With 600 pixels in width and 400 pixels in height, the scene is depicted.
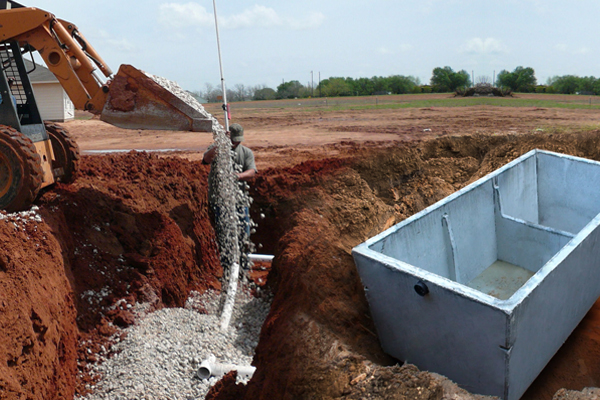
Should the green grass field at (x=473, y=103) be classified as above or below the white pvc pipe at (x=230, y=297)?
above

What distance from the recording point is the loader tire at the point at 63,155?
588cm

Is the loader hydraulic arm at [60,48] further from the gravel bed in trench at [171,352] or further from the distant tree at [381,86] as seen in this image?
the distant tree at [381,86]

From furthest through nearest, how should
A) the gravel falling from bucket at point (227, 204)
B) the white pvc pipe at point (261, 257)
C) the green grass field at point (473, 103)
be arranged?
the green grass field at point (473, 103) < the white pvc pipe at point (261, 257) < the gravel falling from bucket at point (227, 204)

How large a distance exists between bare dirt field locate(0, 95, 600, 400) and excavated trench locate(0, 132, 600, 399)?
0.05ft

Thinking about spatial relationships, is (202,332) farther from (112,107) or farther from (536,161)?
(536,161)

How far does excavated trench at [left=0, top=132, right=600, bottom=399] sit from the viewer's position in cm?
340

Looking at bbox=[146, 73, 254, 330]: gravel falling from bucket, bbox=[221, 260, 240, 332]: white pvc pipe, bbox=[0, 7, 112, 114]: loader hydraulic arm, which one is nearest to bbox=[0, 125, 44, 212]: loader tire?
bbox=[0, 7, 112, 114]: loader hydraulic arm

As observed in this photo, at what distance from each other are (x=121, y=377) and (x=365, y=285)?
7.85 ft

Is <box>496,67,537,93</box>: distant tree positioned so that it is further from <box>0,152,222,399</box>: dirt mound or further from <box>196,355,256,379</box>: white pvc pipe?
<box>196,355,256,379</box>: white pvc pipe

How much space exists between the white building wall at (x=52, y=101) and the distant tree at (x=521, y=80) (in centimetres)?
3223

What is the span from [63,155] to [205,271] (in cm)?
252

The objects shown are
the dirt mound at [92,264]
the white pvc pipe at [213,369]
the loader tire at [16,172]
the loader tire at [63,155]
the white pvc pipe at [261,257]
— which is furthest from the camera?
the white pvc pipe at [261,257]

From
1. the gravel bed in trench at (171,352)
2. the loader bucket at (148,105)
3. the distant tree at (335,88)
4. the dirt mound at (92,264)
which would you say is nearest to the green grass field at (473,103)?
the distant tree at (335,88)

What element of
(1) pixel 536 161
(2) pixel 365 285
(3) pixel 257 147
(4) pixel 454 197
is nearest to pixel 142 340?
(2) pixel 365 285
